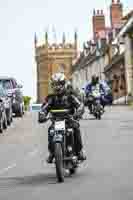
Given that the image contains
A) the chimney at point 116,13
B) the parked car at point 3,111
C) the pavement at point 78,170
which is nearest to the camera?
the pavement at point 78,170

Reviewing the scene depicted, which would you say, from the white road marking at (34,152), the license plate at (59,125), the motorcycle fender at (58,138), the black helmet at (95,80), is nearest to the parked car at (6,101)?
the black helmet at (95,80)

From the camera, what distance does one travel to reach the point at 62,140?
12.9 meters

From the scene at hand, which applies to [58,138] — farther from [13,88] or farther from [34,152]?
[13,88]

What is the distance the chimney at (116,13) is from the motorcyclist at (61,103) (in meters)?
78.5

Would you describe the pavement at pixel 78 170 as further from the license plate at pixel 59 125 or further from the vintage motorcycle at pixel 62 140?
the license plate at pixel 59 125

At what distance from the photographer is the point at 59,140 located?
12.8 meters

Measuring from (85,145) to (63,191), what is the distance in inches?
353

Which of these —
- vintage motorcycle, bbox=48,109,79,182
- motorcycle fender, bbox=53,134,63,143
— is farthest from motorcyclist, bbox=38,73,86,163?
motorcycle fender, bbox=53,134,63,143

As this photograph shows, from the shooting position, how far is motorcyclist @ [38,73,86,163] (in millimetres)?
13164

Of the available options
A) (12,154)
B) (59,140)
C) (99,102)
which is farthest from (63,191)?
(99,102)

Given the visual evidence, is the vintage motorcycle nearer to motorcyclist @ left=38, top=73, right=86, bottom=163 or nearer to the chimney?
motorcyclist @ left=38, top=73, right=86, bottom=163

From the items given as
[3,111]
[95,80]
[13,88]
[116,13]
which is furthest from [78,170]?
[116,13]

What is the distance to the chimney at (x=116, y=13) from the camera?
92.8 metres

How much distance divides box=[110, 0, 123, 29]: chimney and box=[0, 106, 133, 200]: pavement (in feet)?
223
